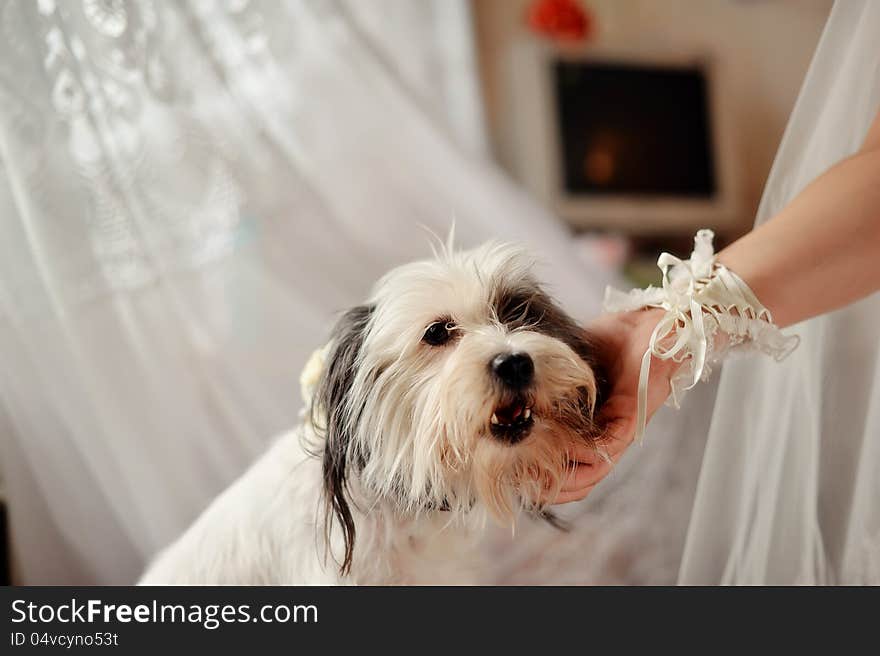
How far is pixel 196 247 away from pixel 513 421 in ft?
3.10

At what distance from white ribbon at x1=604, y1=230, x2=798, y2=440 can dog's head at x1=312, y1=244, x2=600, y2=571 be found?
0.11 metres

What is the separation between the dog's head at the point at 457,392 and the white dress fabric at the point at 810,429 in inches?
12.2

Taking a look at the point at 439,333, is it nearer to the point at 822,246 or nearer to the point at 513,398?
the point at 513,398

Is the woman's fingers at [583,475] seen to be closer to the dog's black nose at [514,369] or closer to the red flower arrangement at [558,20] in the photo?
the dog's black nose at [514,369]

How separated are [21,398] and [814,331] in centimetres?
141

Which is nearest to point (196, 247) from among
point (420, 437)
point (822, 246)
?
point (420, 437)

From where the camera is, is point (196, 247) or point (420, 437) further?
point (196, 247)

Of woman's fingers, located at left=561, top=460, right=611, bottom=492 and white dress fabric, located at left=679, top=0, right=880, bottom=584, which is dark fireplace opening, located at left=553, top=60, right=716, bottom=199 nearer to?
white dress fabric, located at left=679, top=0, right=880, bottom=584

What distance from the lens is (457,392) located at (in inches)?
36.9

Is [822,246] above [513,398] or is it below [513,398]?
above

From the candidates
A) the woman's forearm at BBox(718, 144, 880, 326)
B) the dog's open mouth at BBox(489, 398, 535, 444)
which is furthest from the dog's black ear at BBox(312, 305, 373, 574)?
the woman's forearm at BBox(718, 144, 880, 326)

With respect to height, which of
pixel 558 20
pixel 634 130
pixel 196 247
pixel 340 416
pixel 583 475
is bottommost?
pixel 583 475

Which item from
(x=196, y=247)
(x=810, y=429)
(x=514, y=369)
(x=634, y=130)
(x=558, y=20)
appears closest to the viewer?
(x=514, y=369)

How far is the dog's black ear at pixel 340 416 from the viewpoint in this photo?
1.05 m
